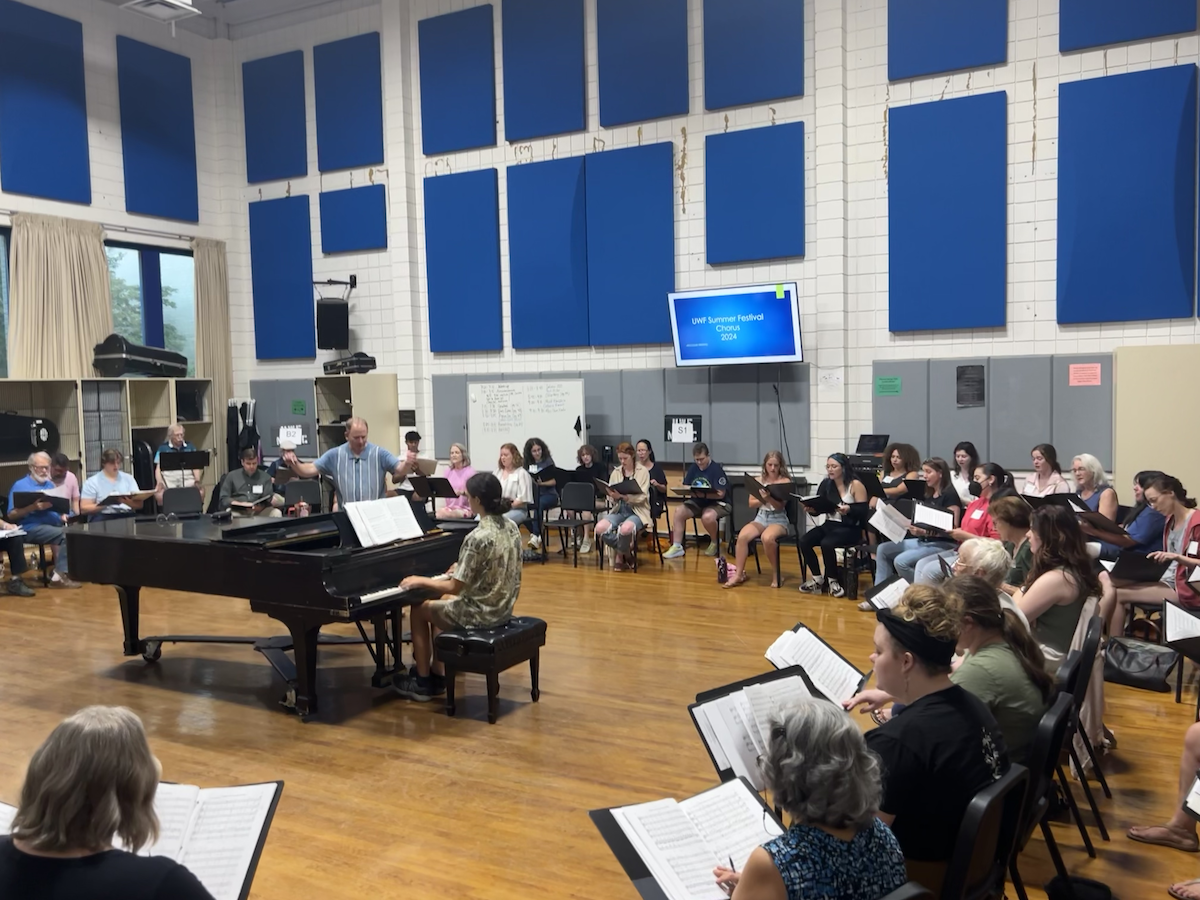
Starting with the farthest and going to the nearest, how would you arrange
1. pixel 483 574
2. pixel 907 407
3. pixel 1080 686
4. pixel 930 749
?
pixel 907 407
pixel 483 574
pixel 1080 686
pixel 930 749

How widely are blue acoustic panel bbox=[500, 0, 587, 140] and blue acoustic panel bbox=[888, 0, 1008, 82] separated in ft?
11.6

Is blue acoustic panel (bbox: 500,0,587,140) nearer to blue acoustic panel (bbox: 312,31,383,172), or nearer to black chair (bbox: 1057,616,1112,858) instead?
blue acoustic panel (bbox: 312,31,383,172)

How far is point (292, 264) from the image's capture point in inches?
514

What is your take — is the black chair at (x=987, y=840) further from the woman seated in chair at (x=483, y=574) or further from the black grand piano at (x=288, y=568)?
the black grand piano at (x=288, y=568)

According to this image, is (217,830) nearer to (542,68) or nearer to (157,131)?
(542,68)

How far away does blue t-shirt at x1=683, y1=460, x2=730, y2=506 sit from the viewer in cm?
930

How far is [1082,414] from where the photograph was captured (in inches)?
338

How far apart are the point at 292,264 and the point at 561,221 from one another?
14.0 ft

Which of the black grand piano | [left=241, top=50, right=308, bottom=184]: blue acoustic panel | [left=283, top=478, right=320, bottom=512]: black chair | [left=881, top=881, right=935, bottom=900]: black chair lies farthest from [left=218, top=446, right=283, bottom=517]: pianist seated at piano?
[left=881, top=881, right=935, bottom=900]: black chair

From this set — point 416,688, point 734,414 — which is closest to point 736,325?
point 734,414

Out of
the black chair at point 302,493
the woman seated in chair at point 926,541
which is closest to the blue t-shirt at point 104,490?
the black chair at point 302,493

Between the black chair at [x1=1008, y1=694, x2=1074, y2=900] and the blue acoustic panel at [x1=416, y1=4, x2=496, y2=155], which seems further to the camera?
the blue acoustic panel at [x1=416, y1=4, x2=496, y2=155]

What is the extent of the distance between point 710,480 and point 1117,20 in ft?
17.8

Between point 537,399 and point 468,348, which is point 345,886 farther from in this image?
point 468,348
